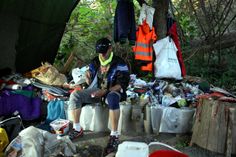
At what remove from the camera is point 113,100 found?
5086 millimetres

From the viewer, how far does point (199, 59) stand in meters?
9.52

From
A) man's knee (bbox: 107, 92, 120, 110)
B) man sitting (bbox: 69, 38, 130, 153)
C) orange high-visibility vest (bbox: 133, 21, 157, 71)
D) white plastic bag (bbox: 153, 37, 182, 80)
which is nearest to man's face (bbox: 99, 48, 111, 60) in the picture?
man sitting (bbox: 69, 38, 130, 153)

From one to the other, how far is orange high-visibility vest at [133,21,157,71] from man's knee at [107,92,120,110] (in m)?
1.73

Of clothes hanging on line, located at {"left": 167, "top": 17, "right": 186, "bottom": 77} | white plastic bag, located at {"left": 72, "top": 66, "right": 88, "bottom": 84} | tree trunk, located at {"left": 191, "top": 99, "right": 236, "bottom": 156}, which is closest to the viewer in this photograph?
tree trunk, located at {"left": 191, "top": 99, "right": 236, "bottom": 156}

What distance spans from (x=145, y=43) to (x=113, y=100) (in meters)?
1.99

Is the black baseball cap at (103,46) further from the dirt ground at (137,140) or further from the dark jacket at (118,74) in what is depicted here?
the dirt ground at (137,140)

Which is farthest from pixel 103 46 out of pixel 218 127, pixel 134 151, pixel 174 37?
pixel 134 151

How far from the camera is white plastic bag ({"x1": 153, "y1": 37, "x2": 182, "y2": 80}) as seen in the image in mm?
6719

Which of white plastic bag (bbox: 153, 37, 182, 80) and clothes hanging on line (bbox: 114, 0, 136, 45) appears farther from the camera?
white plastic bag (bbox: 153, 37, 182, 80)

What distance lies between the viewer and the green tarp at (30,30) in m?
7.02

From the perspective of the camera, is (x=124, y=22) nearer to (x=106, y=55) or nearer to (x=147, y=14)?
(x=147, y=14)

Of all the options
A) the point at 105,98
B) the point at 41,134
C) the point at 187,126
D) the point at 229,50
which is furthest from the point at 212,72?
the point at 41,134

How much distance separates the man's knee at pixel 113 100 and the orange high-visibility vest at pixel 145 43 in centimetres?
173

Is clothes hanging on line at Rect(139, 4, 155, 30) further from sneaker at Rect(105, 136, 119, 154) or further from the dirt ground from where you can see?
sneaker at Rect(105, 136, 119, 154)
